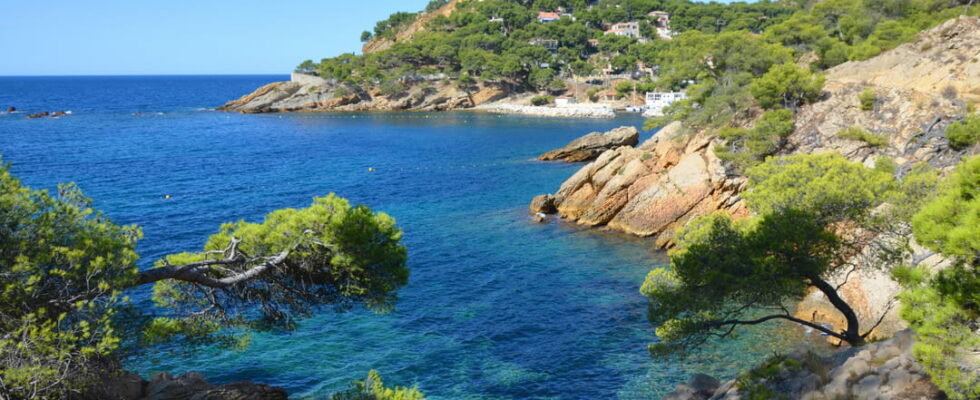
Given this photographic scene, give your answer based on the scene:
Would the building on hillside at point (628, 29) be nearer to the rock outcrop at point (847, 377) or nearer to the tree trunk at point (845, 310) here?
the tree trunk at point (845, 310)

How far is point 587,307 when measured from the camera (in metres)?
26.9

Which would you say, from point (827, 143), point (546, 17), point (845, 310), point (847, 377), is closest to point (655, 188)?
point (827, 143)

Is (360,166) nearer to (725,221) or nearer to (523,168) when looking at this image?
(523,168)

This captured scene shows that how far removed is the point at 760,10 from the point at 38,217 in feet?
587

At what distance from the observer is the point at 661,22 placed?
18788 centimetres

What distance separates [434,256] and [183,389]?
18.3m

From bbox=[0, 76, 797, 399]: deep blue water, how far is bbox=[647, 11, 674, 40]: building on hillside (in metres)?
112

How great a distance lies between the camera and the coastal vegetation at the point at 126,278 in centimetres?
1088

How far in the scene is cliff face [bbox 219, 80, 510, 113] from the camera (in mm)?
126875

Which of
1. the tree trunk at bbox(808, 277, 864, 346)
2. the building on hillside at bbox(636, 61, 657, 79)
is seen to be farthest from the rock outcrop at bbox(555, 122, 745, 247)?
the building on hillside at bbox(636, 61, 657, 79)

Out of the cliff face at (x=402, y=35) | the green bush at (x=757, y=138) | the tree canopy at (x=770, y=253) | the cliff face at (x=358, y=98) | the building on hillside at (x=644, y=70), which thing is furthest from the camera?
the cliff face at (x=402, y=35)

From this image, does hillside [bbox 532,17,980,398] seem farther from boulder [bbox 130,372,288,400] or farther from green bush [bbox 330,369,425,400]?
boulder [bbox 130,372,288,400]

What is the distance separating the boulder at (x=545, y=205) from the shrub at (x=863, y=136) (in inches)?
739

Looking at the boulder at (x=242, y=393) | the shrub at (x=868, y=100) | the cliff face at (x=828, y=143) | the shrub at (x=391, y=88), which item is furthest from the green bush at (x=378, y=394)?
the shrub at (x=391, y=88)
